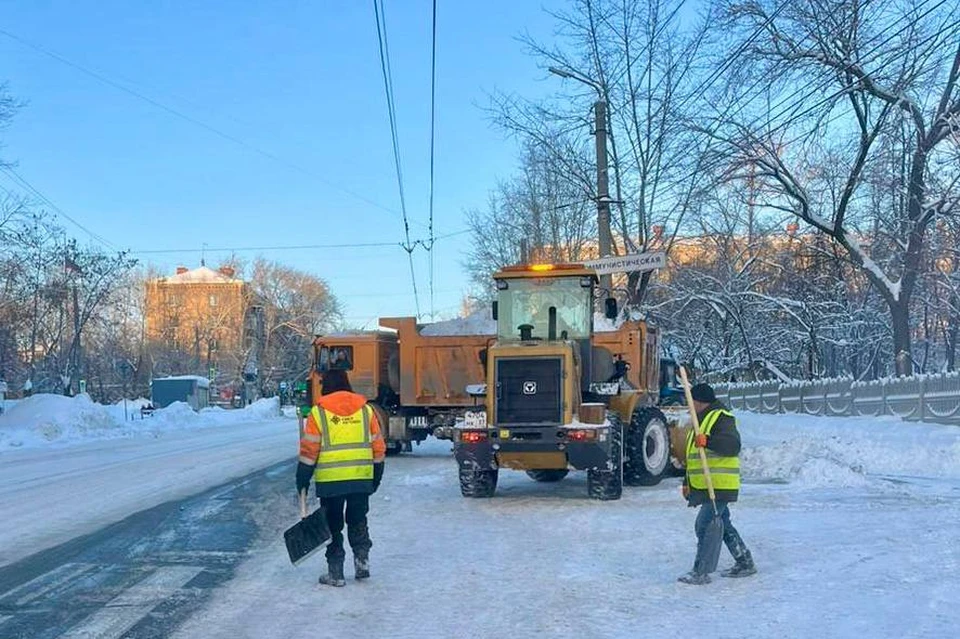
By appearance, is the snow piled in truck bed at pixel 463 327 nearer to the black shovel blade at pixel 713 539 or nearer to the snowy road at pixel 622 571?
the snowy road at pixel 622 571

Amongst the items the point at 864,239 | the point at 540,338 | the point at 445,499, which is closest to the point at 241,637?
the point at 445,499

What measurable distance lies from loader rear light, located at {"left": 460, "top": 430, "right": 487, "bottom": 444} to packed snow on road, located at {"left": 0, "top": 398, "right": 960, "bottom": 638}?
0.90 meters

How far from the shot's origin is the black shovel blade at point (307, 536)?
8.07 metres

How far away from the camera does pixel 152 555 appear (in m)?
9.80

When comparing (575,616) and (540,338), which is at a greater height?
(540,338)

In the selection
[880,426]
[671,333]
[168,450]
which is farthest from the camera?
[671,333]

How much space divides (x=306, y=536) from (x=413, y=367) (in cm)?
1383

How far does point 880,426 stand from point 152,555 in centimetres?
1729

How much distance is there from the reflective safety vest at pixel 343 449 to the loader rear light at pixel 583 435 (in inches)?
207

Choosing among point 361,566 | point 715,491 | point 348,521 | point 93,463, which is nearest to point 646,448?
point 715,491

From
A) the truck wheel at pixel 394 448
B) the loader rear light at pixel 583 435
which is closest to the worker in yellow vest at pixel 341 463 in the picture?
the loader rear light at pixel 583 435

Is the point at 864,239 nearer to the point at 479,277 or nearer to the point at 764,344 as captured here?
the point at 764,344

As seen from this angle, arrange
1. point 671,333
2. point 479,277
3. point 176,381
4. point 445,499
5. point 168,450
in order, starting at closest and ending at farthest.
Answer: point 445,499 → point 168,450 → point 671,333 → point 479,277 → point 176,381

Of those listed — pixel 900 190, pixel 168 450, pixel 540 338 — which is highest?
pixel 900 190
